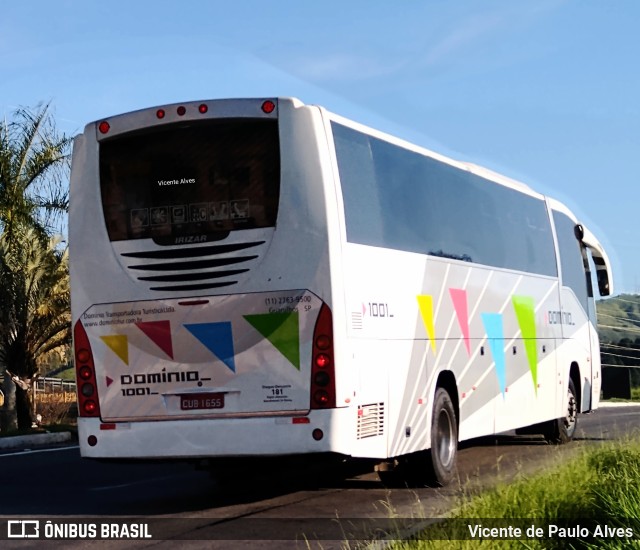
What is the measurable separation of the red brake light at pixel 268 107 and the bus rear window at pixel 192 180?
0.11 metres

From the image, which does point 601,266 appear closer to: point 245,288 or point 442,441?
point 442,441

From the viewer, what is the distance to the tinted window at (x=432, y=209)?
11.5 meters

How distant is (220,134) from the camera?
1111 centimetres

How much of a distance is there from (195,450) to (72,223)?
2.58 m

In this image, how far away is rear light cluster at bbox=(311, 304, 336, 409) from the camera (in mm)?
10586

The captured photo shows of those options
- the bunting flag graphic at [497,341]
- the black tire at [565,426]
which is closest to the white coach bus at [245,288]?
the bunting flag graphic at [497,341]

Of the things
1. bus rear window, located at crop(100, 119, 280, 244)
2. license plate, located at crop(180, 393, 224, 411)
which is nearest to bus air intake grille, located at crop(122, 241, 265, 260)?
bus rear window, located at crop(100, 119, 280, 244)

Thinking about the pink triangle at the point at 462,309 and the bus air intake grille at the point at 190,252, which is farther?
the pink triangle at the point at 462,309

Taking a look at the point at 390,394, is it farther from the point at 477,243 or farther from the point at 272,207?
the point at 477,243

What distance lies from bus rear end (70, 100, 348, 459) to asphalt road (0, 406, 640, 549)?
670 mm

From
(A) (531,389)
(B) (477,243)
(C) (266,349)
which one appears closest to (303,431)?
(C) (266,349)

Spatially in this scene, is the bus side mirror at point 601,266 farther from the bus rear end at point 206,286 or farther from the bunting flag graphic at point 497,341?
the bus rear end at point 206,286

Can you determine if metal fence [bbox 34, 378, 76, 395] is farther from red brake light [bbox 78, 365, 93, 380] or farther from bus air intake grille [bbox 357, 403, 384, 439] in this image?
bus air intake grille [bbox 357, 403, 384, 439]

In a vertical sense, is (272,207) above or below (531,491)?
above
